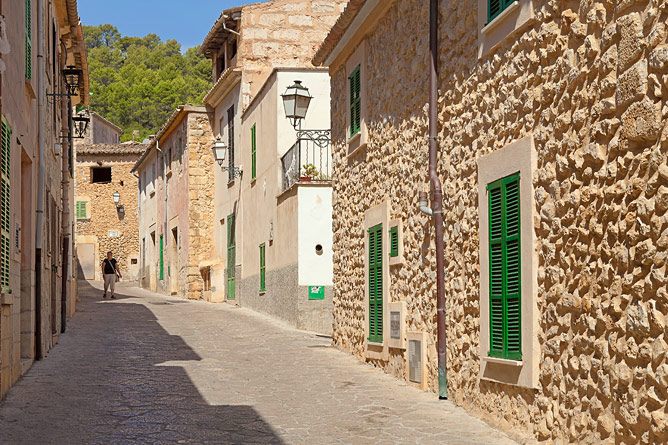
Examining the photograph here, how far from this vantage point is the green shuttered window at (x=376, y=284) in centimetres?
1270

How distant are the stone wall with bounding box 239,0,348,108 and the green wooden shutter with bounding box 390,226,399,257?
1428 cm

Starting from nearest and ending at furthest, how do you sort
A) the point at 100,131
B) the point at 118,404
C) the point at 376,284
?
the point at 118,404, the point at 376,284, the point at 100,131

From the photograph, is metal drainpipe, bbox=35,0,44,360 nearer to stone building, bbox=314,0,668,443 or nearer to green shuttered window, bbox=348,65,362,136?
stone building, bbox=314,0,668,443

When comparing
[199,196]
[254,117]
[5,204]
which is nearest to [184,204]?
[199,196]

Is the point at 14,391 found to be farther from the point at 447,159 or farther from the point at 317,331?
the point at 317,331

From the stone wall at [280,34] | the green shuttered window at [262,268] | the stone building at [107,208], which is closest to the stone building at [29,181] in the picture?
the green shuttered window at [262,268]

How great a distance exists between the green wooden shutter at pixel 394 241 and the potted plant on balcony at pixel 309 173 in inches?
292

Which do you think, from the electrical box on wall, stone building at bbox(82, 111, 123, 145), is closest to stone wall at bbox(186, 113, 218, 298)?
the electrical box on wall

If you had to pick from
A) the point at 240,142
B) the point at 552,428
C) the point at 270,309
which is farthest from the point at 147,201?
the point at 552,428

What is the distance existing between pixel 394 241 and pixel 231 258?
619 inches

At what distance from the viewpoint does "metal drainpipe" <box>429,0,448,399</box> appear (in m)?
10.0

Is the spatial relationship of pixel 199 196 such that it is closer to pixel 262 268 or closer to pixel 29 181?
pixel 262 268

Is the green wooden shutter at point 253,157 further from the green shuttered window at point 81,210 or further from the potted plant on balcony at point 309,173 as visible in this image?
the green shuttered window at point 81,210

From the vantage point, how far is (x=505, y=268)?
8258 mm
